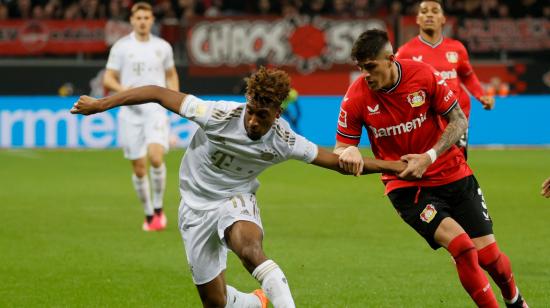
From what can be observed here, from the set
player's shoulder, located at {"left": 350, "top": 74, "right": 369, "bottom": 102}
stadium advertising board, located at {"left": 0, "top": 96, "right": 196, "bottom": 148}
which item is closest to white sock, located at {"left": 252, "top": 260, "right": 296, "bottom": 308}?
player's shoulder, located at {"left": 350, "top": 74, "right": 369, "bottom": 102}

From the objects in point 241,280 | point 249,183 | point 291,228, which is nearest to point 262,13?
point 291,228

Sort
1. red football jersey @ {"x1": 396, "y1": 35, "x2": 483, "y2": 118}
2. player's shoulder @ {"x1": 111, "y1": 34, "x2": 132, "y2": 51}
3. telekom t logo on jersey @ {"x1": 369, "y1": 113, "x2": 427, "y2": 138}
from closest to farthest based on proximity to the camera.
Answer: telekom t logo on jersey @ {"x1": 369, "y1": 113, "x2": 427, "y2": 138}
red football jersey @ {"x1": 396, "y1": 35, "x2": 483, "y2": 118}
player's shoulder @ {"x1": 111, "y1": 34, "x2": 132, "y2": 51}

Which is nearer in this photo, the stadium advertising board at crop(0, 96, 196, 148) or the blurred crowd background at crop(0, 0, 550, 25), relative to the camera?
the stadium advertising board at crop(0, 96, 196, 148)

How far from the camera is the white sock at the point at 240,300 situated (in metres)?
6.87

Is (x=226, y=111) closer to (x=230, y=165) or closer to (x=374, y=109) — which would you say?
(x=230, y=165)

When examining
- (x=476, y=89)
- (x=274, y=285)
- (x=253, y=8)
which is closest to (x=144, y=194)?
(x=476, y=89)

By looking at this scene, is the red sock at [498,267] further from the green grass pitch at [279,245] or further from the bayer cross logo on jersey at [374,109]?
the bayer cross logo on jersey at [374,109]

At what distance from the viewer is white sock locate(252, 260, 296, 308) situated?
5.90 metres

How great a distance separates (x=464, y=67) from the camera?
10305 millimetres

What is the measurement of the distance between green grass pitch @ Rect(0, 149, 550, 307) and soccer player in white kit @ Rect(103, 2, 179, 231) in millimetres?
439

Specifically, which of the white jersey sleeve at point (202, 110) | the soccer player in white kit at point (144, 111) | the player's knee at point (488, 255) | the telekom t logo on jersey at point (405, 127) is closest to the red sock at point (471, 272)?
the player's knee at point (488, 255)

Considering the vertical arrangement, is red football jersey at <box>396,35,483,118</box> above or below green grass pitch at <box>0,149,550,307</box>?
above

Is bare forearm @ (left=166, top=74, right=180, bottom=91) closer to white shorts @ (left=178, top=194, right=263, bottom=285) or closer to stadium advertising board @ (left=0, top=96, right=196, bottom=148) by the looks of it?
white shorts @ (left=178, top=194, right=263, bottom=285)

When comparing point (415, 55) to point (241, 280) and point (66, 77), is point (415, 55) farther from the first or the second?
point (66, 77)
